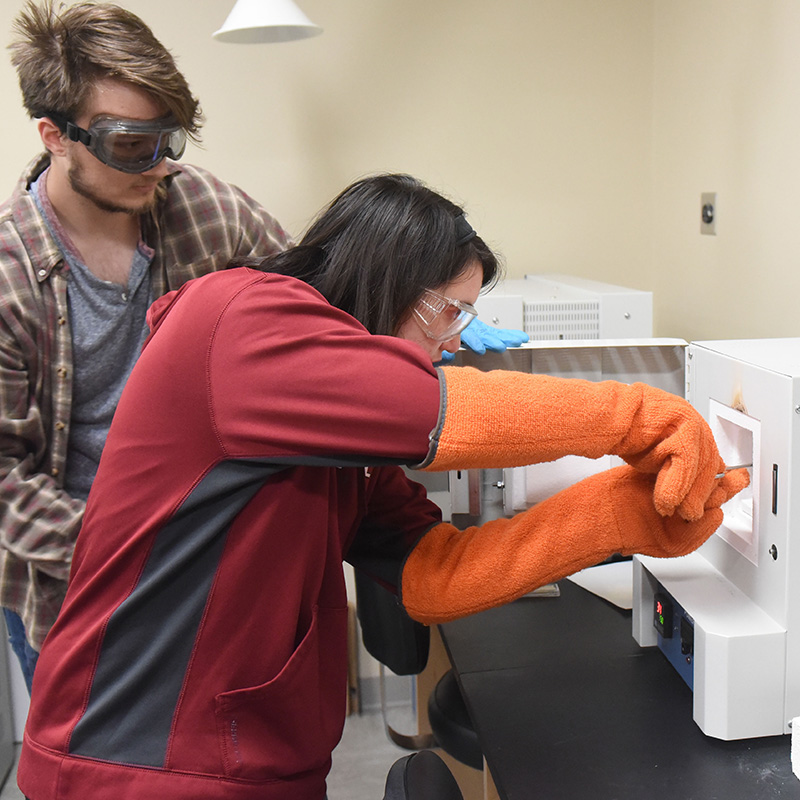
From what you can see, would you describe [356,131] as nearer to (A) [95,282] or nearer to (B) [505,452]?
(A) [95,282]

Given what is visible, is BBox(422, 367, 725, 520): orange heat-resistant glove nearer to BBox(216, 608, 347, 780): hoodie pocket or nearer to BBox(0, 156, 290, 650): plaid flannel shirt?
BBox(216, 608, 347, 780): hoodie pocket

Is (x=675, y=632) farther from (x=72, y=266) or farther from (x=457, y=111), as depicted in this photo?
(x=457, y=111)

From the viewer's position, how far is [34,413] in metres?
1.57

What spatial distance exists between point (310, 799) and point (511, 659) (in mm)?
400

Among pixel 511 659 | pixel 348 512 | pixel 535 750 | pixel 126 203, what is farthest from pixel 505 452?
pixel 126 203

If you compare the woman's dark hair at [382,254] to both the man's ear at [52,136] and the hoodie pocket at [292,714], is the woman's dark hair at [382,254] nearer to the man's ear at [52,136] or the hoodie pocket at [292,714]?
the hoodie pocket at [292,714]

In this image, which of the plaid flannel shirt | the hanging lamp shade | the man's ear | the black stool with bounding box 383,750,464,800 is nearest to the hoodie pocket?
the black stool with bounding box 383,750,464,800

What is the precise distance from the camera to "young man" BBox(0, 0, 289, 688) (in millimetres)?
1528

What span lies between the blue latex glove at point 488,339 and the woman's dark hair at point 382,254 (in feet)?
1.99

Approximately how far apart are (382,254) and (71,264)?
0.84 metres

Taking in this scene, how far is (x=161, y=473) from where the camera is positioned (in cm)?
94

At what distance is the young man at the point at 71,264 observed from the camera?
1528 mm

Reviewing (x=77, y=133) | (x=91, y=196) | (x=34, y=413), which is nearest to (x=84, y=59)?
(x=77, y=133)

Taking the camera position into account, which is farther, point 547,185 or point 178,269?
point 547,185
